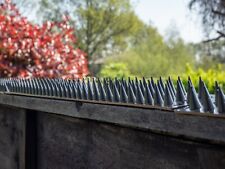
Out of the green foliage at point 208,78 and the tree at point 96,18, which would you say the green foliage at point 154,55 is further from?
the green foliage at point 208,78

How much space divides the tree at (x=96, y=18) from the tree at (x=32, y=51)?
16192mm

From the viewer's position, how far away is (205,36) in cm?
1328

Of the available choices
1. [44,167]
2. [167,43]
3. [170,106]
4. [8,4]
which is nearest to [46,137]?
[44,167]

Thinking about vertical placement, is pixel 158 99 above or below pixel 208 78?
below

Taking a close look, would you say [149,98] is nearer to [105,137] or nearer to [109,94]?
[109,94]

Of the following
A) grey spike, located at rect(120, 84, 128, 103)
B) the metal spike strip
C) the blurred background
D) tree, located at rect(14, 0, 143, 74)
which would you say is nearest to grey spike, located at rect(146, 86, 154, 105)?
the metal spike strip

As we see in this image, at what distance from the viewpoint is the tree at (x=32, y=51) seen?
495 centimetres

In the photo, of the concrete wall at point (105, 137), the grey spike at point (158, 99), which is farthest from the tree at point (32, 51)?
the grey spike at point (158, 99)

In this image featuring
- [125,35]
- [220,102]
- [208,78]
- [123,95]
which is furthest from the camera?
[125,35]

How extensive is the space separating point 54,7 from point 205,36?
12230 mm

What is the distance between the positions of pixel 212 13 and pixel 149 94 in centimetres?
1098

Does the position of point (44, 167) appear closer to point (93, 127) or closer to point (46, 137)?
point (46, 137)

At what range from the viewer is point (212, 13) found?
1132cm

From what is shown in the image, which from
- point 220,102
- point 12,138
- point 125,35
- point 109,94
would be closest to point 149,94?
point 109,94
